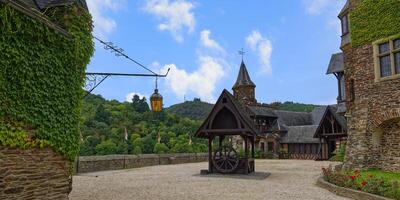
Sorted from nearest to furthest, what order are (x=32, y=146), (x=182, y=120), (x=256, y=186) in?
(x=32, y=146), (x=256, y=186), (x=182, y=120)

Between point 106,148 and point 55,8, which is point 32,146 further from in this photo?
point 106,148

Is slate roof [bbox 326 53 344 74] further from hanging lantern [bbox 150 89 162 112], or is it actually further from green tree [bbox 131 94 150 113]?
green tree [bbox 131 94 150 113]

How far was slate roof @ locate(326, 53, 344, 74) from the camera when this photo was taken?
3069cm

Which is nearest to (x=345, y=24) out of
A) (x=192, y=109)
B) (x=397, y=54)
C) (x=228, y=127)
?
(x=397, y=54)

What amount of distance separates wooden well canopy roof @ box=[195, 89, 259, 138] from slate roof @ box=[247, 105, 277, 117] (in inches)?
928

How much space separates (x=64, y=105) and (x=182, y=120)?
129ft

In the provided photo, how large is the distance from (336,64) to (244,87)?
17.6 metres

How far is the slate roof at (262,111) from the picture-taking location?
40.8 metres

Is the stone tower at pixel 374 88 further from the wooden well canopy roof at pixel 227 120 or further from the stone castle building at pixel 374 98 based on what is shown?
the wooden well canopy roof at pixel 227 120

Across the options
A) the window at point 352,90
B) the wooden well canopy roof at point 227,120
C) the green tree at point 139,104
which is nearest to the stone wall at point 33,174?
the wooden well canopy roof at point 227,120

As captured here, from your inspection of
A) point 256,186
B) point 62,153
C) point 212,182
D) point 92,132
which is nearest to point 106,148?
point 92,132

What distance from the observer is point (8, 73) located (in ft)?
22.8

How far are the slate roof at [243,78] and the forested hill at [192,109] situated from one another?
18.1 m

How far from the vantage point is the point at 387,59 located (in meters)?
15.9
